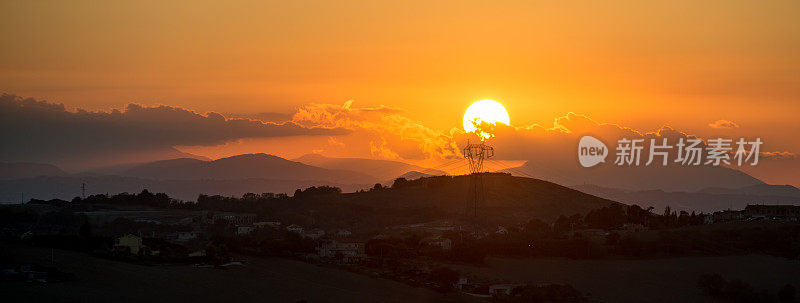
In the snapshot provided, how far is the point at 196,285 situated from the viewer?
156 feet

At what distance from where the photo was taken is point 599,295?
5228 cm

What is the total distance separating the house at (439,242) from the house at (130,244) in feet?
64.5

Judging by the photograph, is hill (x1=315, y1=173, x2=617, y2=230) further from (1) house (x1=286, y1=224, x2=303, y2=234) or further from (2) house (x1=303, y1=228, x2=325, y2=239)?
(2) house (x1=303, y1=228, x2=325, y2=239)

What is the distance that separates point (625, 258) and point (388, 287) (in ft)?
70.4

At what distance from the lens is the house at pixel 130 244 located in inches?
2215

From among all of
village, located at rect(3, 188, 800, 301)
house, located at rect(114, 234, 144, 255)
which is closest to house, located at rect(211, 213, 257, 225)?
village, located at rect(3, 188, 800, 301)

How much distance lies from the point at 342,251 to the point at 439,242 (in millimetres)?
7669

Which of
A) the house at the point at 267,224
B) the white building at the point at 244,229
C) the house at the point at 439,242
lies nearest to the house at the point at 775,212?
the house at the point at 439,242

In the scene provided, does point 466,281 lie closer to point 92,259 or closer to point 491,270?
point 491,270

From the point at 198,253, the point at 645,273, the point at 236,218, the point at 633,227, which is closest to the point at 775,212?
the point at 633,227

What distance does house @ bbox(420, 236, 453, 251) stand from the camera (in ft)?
216

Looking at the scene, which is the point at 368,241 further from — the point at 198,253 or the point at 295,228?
the point at 295,228

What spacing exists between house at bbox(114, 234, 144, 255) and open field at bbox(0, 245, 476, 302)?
10.0 ft

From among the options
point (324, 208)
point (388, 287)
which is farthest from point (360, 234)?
point (388, 287)
